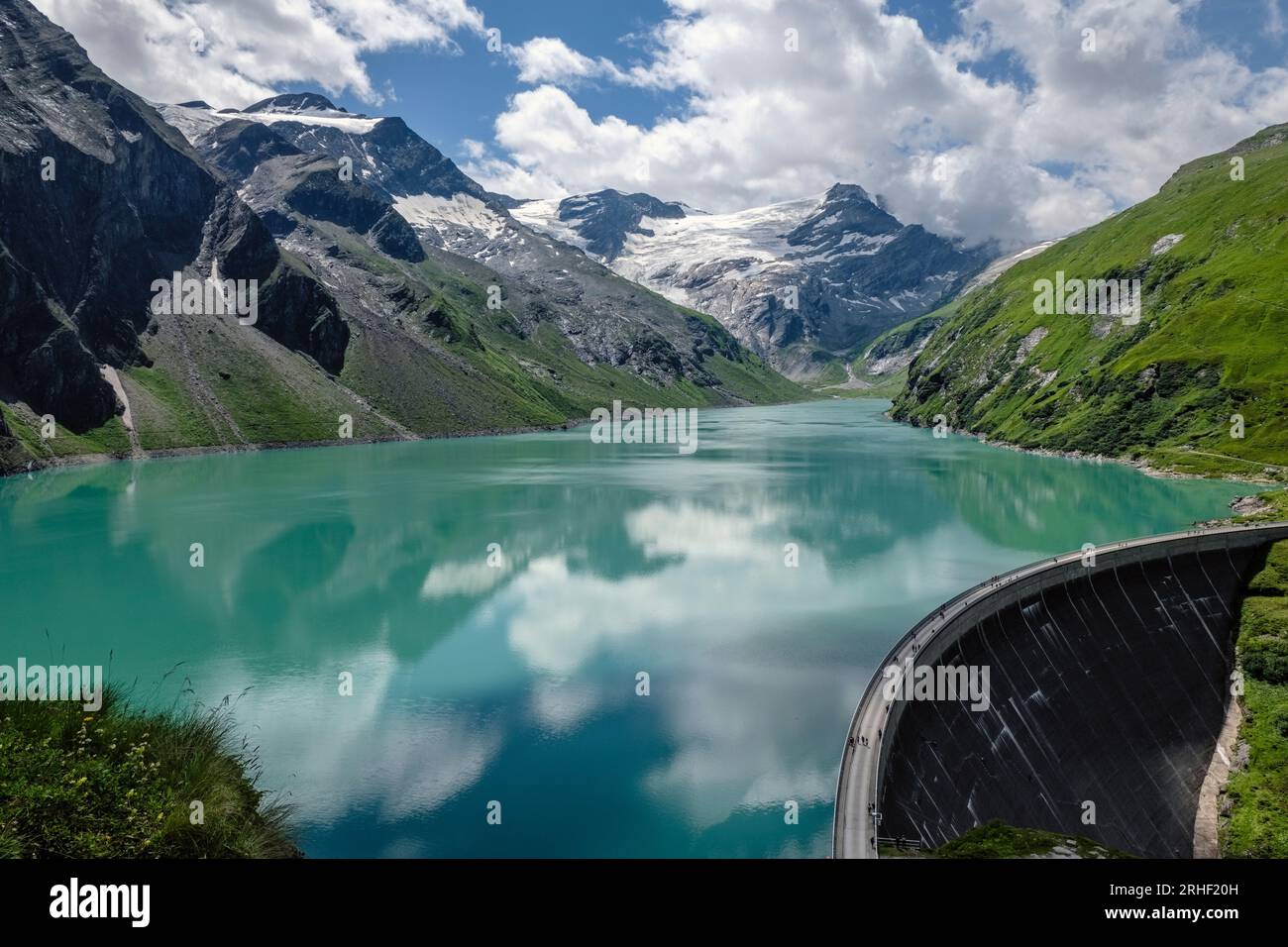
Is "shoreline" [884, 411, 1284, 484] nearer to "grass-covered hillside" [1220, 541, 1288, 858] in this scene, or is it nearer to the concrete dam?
the concrete dam

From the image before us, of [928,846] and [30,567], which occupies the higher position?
[30,567]

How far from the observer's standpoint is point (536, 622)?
192ft

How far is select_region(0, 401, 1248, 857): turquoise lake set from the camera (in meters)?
32.4

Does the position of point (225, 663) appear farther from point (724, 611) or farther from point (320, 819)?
point (724, 611)

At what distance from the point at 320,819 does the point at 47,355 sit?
204m

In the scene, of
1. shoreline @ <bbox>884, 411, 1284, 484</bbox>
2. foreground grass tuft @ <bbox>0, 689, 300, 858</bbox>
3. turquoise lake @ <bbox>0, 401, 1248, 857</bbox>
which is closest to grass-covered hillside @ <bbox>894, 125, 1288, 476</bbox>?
shoreline @ <bbox>884, 411, 1284, 484</bbox>

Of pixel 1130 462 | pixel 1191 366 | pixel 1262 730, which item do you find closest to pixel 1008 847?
pixel 1262 730

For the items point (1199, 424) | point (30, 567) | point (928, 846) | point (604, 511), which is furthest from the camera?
point (1199, 424)

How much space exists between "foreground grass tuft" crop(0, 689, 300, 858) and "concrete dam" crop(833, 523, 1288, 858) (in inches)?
650

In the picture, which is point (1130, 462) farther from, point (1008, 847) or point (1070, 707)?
point (1008, 847)

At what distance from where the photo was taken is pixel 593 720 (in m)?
40.7

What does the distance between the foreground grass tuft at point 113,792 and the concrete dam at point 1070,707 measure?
16.5 metres
